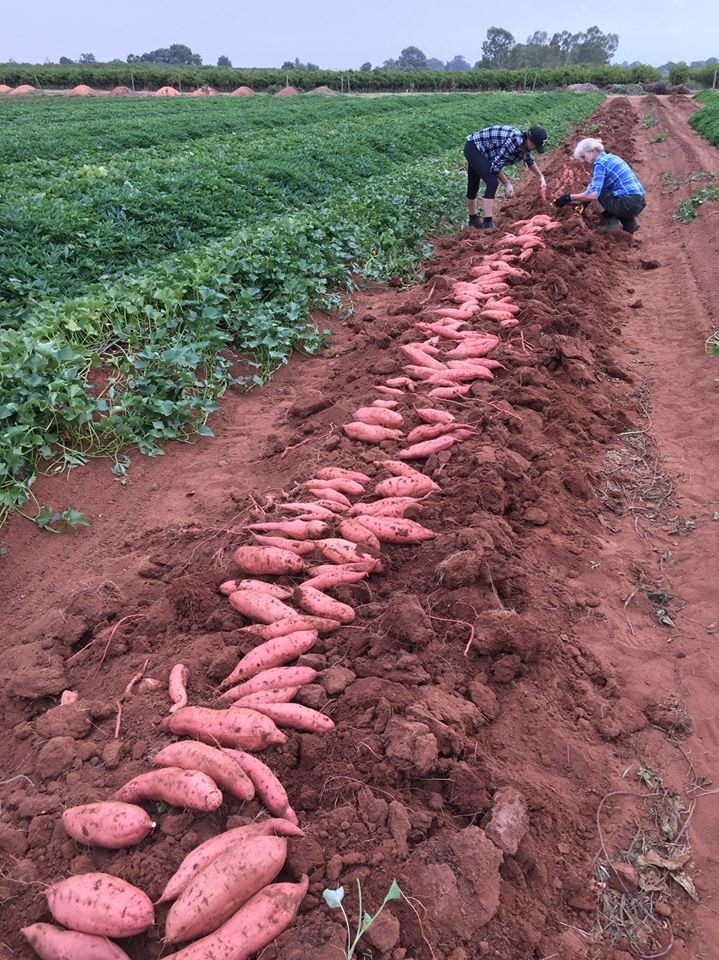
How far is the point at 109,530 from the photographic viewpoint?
3.98m

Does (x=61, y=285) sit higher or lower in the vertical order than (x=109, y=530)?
higher

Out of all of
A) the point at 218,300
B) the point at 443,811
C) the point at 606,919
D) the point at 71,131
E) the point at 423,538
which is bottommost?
the point at 606,919

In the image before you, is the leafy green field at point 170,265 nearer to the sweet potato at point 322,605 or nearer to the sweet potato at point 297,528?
the sweet potato at point 297,528

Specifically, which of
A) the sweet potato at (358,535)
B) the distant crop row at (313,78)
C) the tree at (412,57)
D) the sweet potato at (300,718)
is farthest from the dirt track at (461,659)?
the tree at (412,57)

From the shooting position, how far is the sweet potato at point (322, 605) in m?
2.81

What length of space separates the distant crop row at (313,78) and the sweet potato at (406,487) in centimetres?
5815

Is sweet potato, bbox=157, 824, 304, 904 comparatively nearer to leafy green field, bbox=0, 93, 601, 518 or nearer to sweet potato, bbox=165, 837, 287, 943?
sweet potato, bbox=165, 837, 287, 943

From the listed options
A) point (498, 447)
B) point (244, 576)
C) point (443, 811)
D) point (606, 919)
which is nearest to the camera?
point (606, 919)

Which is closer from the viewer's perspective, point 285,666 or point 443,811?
point 443,811

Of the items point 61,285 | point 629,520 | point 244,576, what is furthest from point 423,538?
point 61,285

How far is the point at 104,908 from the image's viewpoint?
1717 mm

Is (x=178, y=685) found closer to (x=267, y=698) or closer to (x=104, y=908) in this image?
(x=267, y=698)

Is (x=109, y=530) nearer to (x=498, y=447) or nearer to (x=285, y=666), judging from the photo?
(x=285, y=666)

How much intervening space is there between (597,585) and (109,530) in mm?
2870
